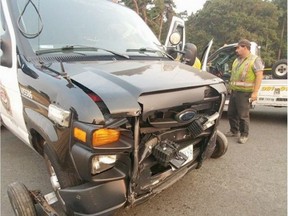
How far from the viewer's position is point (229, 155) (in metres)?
4.75

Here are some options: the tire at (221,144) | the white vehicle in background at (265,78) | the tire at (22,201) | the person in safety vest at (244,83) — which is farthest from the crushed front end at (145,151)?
the white vehicle in background at (265,78)

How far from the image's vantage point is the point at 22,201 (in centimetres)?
267

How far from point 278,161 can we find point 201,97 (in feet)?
8.28

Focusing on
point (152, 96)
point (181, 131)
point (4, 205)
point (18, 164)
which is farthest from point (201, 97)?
point (18, 164)

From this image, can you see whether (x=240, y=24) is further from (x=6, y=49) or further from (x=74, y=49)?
(x=6, y=49)

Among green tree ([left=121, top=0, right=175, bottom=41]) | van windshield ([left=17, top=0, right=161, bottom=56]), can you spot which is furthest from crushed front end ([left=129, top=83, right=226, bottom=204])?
green tree ([left=121, top=0, right=175, bottom=41])

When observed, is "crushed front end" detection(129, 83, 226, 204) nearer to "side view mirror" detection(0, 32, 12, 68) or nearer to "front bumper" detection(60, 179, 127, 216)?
"front bumper" detection(60, 179, 127, 216)

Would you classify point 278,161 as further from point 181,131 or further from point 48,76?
point 48,76

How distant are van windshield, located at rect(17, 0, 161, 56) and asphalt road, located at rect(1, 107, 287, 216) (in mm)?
1625

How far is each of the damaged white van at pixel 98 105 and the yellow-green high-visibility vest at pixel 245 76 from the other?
2357mm

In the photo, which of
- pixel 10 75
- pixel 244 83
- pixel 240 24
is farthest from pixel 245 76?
pixel 240 24

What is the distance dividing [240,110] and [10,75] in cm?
383

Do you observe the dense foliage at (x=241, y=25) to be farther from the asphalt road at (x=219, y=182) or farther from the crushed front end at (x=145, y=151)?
the crushed front end at (x=145, y=151)

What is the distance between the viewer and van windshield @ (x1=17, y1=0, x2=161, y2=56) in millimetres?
3090
